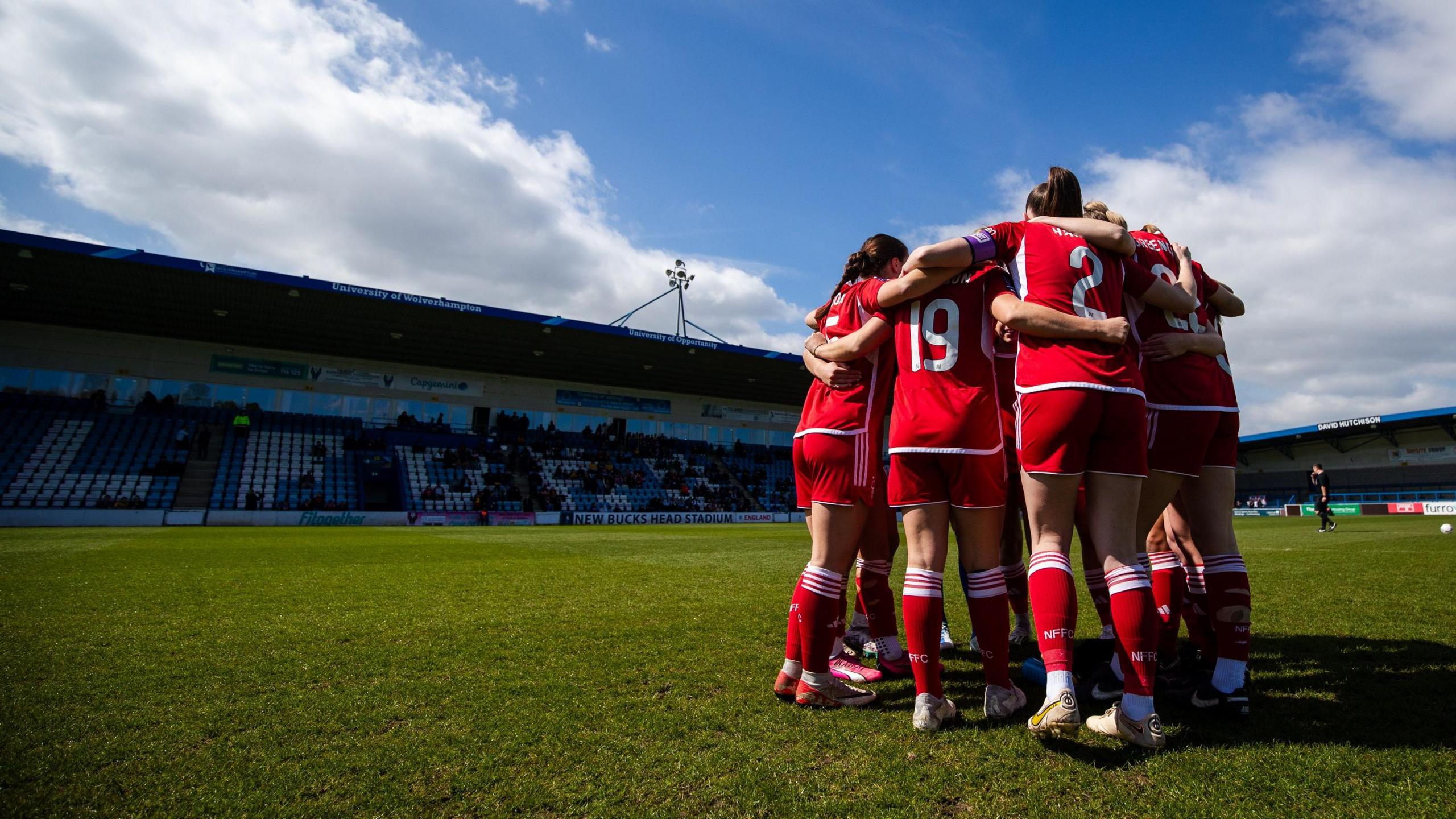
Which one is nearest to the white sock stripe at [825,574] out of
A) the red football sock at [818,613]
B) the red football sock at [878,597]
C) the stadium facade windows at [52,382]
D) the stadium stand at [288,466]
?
the red football sock at [818,613]

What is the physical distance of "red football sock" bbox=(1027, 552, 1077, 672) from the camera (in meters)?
2.55


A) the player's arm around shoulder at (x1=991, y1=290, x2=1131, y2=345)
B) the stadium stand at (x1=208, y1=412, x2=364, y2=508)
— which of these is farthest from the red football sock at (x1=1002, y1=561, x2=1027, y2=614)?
the stadium stand at (x1=208, y1=412, x2=364, y2=508)

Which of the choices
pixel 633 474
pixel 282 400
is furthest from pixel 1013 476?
pixel 282 400

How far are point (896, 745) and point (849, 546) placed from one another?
0.95 metres

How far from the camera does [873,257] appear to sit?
141 inches

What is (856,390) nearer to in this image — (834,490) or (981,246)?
(834,490)

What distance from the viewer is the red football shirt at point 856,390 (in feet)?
10.8

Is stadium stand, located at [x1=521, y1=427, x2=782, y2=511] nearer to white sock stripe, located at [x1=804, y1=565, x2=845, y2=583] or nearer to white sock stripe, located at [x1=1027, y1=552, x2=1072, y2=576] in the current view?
white sock stripe, located at [x1=804, y1=565, x2=845, y2=583]

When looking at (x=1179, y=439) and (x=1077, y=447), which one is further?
(x=1179, y=439)

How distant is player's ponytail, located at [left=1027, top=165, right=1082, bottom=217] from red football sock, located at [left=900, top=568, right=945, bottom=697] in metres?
1.78

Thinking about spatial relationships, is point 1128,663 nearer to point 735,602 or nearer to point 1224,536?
point 1224,536

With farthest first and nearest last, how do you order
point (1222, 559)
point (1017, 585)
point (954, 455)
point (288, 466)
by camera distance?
point (288, 466) < point (1017, 585) < point (1222, 559) < point (954, 455)

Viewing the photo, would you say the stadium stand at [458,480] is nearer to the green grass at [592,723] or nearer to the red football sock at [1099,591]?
the green grass at [592,723]

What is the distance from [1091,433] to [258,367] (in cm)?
3564
